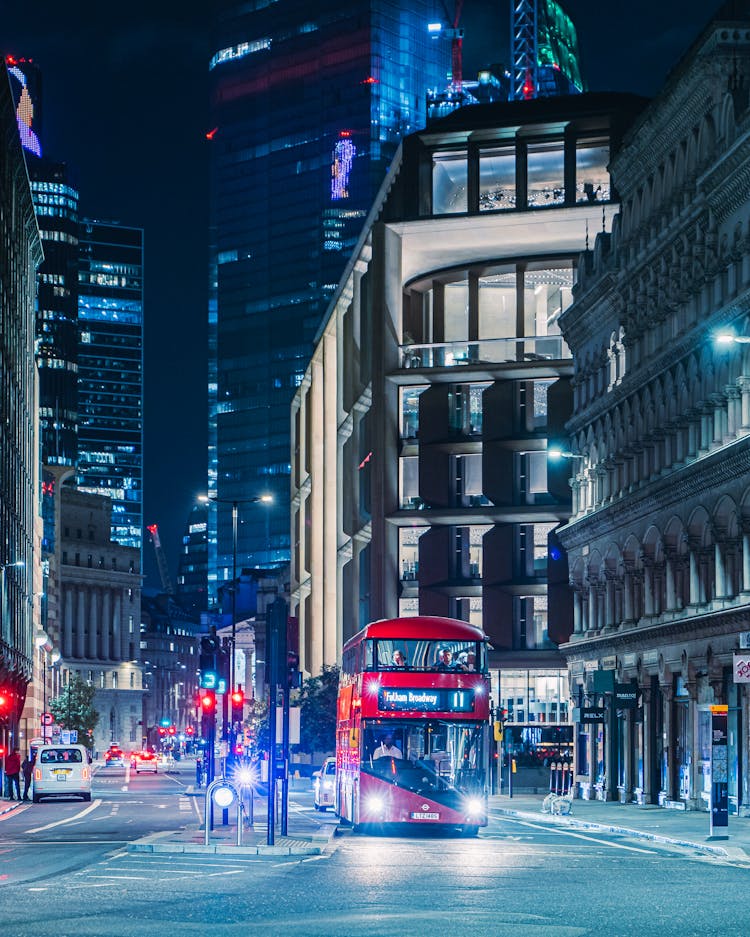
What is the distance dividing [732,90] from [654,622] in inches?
687

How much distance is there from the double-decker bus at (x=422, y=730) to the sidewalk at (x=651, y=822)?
4.92 meters

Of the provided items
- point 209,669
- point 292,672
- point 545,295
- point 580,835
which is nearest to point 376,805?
point 209,669

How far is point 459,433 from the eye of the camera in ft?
350

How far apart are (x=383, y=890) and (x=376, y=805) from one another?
1600 centimetres

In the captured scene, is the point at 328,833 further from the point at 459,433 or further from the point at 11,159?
the point at 11,159

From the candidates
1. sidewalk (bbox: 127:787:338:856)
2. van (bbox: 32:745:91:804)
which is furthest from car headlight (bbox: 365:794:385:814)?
van (bbox: 32:745:91:804)

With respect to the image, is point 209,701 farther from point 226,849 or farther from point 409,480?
point 409,480

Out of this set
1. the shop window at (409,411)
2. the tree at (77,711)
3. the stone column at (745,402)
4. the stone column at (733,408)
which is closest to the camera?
the stone column at (745,402)

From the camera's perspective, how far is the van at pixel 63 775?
7069 centimetres

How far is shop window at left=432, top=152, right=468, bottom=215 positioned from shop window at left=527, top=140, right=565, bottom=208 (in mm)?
4019

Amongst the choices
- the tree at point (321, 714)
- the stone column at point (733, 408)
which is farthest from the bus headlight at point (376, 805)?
the tree at point (321, 714)

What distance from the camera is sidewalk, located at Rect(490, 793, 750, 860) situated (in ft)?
126

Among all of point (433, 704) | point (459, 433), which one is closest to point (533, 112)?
point (459, 433)

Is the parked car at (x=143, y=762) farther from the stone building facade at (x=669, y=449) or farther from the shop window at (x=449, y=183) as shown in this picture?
the stone building facade at (x=669, y=449)
